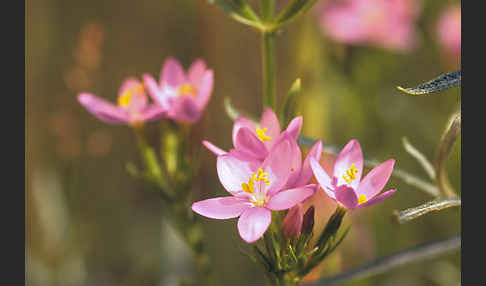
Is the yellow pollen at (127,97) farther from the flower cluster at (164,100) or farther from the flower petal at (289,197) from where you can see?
the flower petal at (289,197)

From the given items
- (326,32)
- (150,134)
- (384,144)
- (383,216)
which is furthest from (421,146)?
(150,134)

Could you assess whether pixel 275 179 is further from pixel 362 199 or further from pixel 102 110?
pixel 102 110

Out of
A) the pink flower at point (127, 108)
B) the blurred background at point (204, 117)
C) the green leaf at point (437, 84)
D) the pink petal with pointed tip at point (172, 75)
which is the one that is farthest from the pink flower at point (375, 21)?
the green leaf at point (437, 84)

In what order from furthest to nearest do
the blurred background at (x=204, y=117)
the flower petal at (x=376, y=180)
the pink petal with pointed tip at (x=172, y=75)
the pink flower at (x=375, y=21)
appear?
the pink flower at (x=375, y=21) → the blurred background at (x=204, y=117) → the pink petal with pointed tip at (x=172, y=75) → the flower petal at (x=376, y=180)

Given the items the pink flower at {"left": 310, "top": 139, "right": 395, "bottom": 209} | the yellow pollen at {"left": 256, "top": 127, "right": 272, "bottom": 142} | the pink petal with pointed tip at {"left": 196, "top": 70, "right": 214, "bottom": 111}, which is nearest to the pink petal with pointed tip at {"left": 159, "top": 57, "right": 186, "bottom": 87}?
the pink petal with pointed tip at {"left": 196, "top": 70, "right": 214, "bottom": 111}

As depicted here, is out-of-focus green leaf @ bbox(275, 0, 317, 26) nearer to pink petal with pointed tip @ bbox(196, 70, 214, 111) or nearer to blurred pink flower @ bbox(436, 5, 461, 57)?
pink petal with pointed tip @ bbox(196, 70, 214, 111)

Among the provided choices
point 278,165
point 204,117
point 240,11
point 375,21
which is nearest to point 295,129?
point 278,165

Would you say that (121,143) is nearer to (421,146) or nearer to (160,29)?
(160,29)
